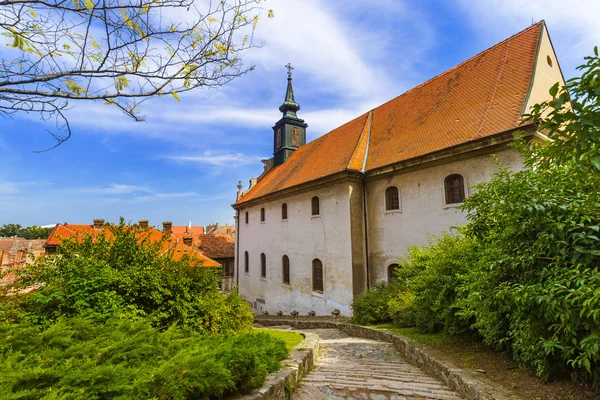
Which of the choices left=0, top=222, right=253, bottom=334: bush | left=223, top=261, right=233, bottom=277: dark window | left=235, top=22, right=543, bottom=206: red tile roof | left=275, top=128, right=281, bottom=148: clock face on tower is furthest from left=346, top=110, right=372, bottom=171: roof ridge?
left=223, top=261, right=233, bottom=277: dark window

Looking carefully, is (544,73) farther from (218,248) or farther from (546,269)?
(218,248)

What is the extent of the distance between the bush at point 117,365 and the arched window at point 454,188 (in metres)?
9.78

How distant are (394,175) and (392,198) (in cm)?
101

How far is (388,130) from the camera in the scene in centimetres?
1593

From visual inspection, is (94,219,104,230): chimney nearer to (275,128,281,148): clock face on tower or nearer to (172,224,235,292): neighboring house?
(172,224,235,292): neighboring house

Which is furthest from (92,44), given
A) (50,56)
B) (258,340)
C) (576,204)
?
(576,204)

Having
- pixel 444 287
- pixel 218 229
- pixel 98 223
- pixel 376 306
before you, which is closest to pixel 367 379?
pixel 444 287

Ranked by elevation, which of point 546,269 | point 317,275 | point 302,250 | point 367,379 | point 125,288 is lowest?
point 367,379

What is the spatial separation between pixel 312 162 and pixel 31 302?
15.7m

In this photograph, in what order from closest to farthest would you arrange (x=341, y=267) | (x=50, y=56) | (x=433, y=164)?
(x=50, y=56)
(x=433, y=164)
(x=341, y=267)

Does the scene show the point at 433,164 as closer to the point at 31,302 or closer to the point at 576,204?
the point at 576,204

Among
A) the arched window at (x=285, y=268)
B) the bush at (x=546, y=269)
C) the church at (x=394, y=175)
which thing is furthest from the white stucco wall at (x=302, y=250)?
the bush at (x=546, y=269)

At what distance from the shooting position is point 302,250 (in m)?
17.4

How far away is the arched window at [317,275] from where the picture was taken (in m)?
16.1
